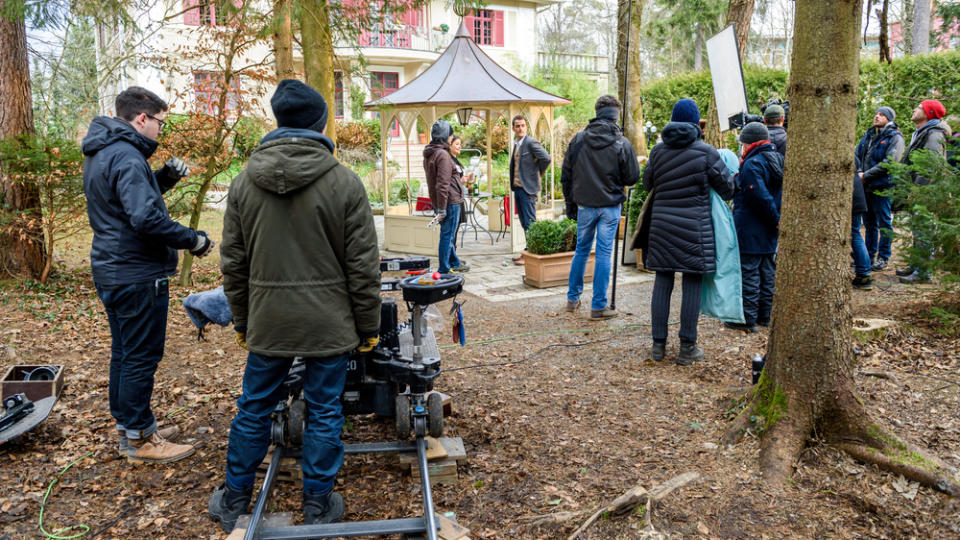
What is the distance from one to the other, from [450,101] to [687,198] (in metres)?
6.02

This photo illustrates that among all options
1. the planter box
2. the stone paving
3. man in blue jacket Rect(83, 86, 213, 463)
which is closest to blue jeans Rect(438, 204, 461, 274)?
the stone paving

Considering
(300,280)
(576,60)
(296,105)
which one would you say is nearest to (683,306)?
(300,280)

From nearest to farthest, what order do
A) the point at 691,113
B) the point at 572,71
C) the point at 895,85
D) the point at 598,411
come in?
the point at 598,411
the point at 691,113
the point at 895,85
the point at 572,71

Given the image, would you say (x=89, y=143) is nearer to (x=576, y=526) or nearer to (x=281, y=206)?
(x=281, y=206)

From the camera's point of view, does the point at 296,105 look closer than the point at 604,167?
Yes

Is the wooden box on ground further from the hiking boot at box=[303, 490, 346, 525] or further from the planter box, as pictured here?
the planter box

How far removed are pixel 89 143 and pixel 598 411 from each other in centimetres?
332

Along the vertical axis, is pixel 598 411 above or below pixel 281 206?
below

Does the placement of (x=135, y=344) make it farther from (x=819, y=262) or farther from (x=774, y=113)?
(x=774, y=113)

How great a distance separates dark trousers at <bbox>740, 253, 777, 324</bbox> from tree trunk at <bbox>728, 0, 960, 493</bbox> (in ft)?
9.22

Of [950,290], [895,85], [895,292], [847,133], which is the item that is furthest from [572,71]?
[847,133]

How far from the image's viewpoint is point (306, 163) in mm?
2893

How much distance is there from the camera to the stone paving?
26.5ft

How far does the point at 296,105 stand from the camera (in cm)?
302
